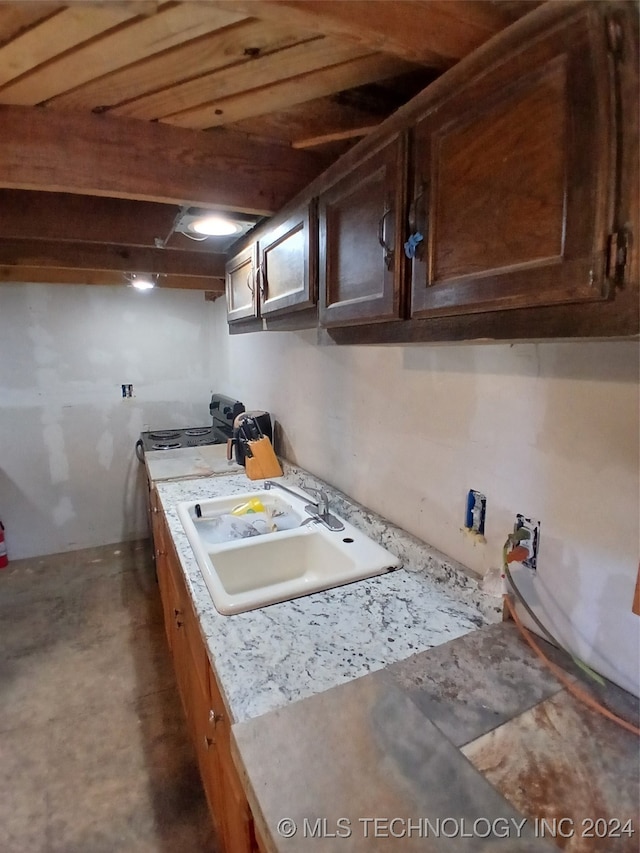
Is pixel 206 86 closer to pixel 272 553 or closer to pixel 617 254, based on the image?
pixel 617 254

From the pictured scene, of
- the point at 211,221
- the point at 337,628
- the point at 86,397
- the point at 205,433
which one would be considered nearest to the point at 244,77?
the point at 211,221

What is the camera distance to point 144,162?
125cm

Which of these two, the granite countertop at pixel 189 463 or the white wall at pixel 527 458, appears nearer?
the white wall at pixel 527 458

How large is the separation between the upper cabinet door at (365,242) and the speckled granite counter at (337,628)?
706mm

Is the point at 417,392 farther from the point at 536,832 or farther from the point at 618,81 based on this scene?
the point at 536,832

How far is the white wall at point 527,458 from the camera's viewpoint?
81 centimetres

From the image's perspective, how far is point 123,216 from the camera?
188 cm

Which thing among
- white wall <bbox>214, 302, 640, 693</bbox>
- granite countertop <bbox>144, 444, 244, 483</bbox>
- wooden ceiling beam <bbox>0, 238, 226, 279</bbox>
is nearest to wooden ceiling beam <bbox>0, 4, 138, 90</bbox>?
white wall <bbox>214, 302, 640, 693</bbox>

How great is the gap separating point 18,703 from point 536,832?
231 cm

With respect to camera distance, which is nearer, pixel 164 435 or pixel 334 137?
→ pixel 334 137

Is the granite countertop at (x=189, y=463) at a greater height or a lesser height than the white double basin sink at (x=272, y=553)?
greater

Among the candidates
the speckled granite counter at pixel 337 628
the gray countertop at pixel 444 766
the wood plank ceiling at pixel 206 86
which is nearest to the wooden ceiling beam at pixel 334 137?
the wood plank ceiling at pixel 206 86

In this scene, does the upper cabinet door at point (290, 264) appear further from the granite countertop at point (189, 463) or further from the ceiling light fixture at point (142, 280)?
the ceiling light fixture at point (142, 280)

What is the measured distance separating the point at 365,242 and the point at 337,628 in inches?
34.9
